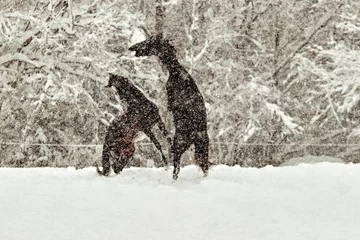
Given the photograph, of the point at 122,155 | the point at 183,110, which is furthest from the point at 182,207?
the point at 122,155

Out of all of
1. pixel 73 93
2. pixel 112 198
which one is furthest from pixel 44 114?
pixel 112 198

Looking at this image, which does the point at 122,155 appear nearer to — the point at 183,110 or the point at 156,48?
the point at 183,110

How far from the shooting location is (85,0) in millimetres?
15438

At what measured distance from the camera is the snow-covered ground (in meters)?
3.80

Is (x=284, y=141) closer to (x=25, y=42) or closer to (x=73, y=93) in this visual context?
(x=73, y=93)

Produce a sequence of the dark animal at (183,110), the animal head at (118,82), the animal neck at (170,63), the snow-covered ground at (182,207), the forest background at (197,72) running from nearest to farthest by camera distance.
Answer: the snow-covered ground at (182,207), the dark animal at (183,110), the animal neck at (170,63), the animal head at (118,82), the forest background at (197,72)

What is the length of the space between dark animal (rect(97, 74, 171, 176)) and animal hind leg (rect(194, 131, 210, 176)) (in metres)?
0.37

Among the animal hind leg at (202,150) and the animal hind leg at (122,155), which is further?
the animal hind leg at (122,155)

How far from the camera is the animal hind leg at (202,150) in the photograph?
6.20 m

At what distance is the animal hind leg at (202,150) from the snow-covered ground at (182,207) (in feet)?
0.57

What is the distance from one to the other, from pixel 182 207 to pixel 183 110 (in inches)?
70.3

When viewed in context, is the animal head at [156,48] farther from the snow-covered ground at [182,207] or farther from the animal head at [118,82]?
the snow-covered ground at [182,207]

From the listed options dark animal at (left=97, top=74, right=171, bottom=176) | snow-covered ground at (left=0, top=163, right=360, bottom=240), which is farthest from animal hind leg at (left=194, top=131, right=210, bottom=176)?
dark animal at (left=97, top=74, right=171, bottom=176)

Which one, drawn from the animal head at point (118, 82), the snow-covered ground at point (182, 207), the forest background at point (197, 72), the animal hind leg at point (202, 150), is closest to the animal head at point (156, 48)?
the animal head at point (118, 82)
